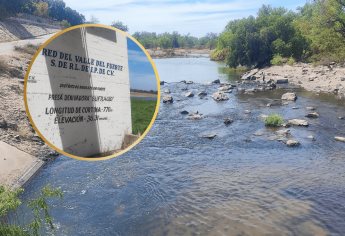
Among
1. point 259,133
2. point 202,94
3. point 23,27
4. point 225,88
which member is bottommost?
point 259,133

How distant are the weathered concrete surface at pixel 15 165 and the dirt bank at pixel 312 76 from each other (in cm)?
2559

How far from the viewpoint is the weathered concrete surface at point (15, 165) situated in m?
13.9

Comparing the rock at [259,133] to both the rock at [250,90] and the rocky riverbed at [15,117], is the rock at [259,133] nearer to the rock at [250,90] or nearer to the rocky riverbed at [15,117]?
the rocky riverbed at [15,117]

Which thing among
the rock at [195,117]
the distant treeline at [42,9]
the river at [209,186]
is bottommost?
the river at [209,186]

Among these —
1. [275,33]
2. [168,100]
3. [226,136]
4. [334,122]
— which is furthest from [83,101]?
[275,33]

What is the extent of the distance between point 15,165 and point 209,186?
8.34m

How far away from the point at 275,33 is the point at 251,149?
43.7 metres

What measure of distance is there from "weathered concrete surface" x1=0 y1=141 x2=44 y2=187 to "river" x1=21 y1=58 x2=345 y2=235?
436 mm

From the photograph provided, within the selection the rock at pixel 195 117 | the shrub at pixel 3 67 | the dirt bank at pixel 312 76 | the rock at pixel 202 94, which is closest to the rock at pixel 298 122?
the rock at pixel 195 117

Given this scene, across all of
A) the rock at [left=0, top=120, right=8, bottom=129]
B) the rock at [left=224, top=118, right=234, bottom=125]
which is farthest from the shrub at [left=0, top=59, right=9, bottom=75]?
the rock at [left=224, top=118, right=234, bottom=125]

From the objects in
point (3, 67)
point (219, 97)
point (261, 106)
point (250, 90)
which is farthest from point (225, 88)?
point (3, 67)

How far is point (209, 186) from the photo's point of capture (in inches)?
539

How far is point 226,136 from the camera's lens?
2048cm

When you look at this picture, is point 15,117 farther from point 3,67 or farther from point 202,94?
point 202,94
